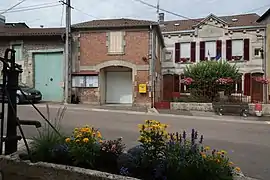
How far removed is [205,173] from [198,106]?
44.0 feet

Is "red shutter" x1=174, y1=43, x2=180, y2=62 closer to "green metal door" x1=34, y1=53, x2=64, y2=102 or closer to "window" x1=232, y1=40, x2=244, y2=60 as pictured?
"window" x1=232, y1=40, x2=244, y2=60

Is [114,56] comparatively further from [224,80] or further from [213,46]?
[213,46]

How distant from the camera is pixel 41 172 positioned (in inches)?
128

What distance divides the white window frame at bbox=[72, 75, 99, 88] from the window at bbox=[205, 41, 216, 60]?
13.4 meters

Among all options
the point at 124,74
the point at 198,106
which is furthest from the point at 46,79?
the point at 198,106

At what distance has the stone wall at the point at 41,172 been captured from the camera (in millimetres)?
2984

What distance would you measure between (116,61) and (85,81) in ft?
8.34

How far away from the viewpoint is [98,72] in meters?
17.7

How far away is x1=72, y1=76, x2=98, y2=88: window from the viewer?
1772 cm

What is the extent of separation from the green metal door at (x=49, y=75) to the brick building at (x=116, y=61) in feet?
A: 4.08

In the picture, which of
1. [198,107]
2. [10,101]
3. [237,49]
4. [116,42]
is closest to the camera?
[10,101]

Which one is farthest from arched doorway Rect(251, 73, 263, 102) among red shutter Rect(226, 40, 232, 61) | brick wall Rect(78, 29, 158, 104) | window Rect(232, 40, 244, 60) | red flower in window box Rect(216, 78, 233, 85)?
brick wall Rect(78, 29, 158, 104)

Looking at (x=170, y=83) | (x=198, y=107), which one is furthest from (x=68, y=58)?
(x=170, y=83)

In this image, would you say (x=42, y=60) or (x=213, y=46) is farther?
(x=213, y=46)
